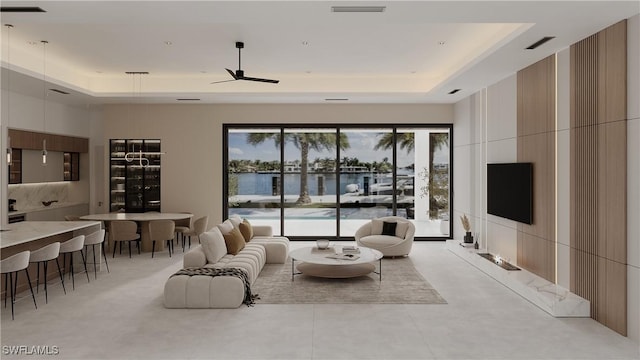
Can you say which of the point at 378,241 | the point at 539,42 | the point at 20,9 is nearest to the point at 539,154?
the point at 539,42

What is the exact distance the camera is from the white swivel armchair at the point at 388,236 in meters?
7.75

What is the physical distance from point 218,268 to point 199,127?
16.2ft

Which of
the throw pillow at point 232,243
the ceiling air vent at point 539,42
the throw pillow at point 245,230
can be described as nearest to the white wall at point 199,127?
the throw pillow at point 245,230

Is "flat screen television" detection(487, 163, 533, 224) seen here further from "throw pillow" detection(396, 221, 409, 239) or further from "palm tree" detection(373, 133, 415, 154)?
"palm tree" detection(373, 133, 415, 154)

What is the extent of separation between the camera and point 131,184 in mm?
9844

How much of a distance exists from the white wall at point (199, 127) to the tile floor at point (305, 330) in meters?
4.08

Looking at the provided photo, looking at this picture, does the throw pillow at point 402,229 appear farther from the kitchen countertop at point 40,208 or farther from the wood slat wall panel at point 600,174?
the kitchen countertop at point 40,208

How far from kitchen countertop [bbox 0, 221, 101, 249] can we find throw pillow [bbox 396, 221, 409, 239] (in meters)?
5.16

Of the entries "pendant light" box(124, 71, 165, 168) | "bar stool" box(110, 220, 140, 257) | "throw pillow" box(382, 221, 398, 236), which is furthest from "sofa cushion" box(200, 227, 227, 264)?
"pendant light" box(124, 71, 165, 168)

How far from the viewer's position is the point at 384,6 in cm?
386

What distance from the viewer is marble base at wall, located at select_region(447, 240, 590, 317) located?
473cm

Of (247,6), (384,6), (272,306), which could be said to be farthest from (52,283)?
(384,6)

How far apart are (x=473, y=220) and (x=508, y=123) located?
2.28m

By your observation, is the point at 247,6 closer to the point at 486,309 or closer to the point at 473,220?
the point at 486,309
